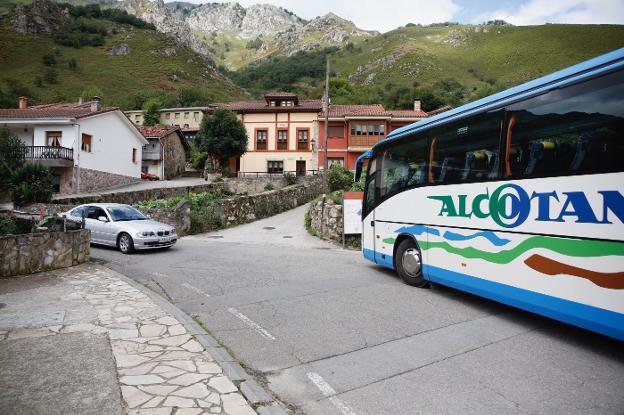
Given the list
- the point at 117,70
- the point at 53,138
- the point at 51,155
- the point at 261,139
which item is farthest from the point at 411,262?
the point at 117,70

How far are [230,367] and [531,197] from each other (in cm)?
457

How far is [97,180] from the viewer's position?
3362 cm

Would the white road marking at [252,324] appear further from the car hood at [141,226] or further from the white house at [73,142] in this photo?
the white house at [73,142]

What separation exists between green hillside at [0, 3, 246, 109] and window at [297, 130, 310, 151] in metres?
46.0

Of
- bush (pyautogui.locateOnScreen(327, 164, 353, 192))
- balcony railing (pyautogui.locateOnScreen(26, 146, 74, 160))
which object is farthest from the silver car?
balcony railing (pyautogui.locateOnScreen(26, 146, 74, 160))

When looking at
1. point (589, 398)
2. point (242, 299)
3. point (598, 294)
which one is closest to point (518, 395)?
point (589, 398)

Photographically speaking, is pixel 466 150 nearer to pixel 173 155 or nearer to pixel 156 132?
pixel 156 132

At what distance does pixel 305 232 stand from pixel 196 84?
305 ft

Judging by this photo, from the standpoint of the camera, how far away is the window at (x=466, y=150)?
6109 mm

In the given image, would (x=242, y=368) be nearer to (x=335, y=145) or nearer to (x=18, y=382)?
(x=18, y=382)

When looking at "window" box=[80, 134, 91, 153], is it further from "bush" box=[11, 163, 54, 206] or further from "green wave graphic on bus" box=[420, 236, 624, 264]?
"green wave graphic on bus" box=[420, 236, 624, 264]

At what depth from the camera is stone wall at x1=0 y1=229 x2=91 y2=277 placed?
8.20 metres

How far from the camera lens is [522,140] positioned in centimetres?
559

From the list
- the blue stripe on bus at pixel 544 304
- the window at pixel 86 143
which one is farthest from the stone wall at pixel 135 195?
the blue stripe on bus at pixel 544 304
